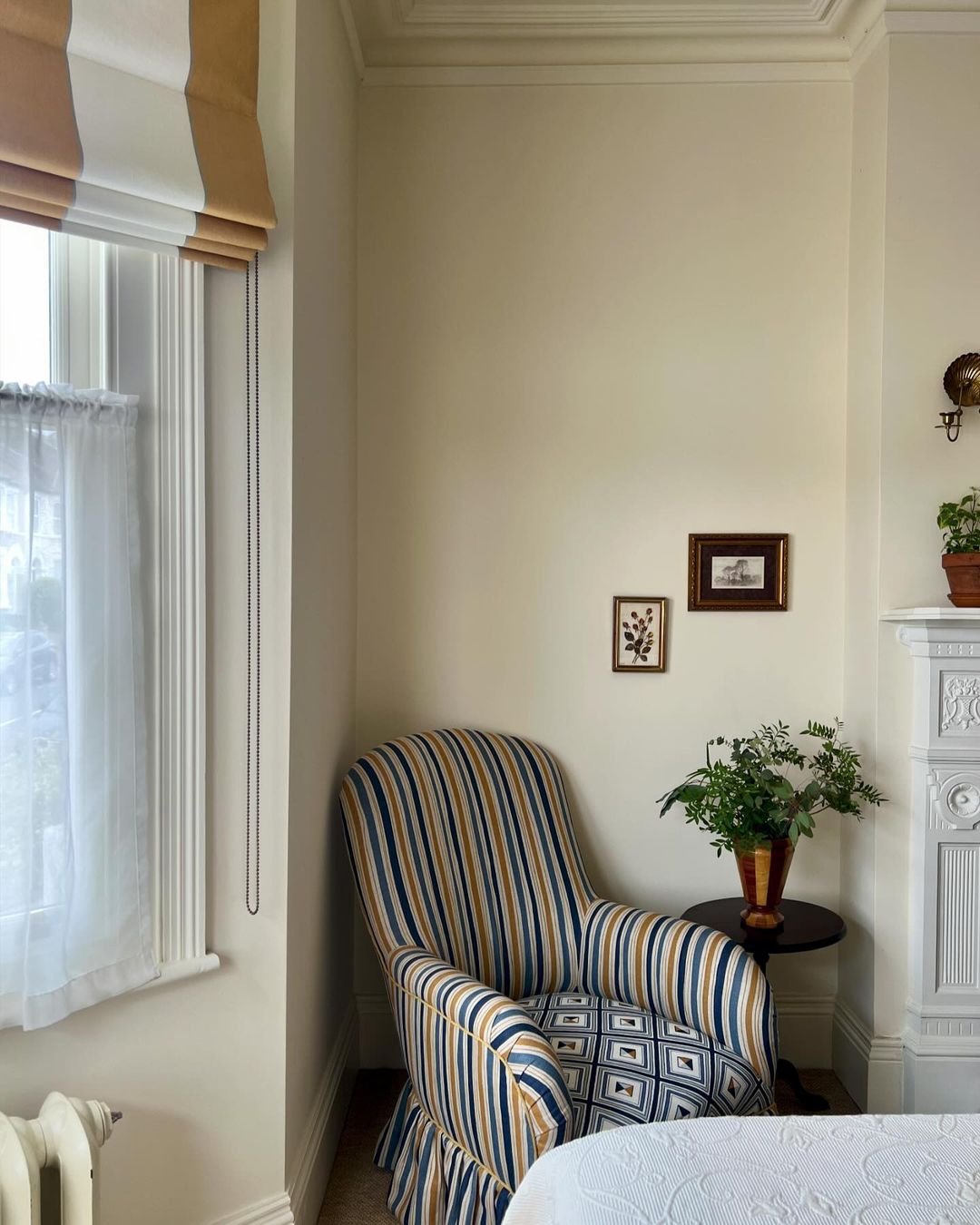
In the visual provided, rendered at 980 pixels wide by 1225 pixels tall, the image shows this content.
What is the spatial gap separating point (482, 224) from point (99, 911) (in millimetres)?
2105

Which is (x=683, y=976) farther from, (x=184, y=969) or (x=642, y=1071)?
(x=184, y=969)

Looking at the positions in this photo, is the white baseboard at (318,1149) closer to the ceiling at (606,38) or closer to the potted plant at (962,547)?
the potted plant at (962,547)


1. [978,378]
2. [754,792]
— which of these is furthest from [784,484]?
[754,792]

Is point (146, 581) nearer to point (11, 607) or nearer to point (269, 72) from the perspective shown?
point (11, 607)

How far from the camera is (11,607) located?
1.42 metres

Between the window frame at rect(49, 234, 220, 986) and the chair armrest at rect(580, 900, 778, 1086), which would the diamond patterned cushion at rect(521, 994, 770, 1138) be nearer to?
the chair armrest at rect(580, 900, 778, 1086)

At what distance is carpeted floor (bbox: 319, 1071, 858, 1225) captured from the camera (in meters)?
2.03

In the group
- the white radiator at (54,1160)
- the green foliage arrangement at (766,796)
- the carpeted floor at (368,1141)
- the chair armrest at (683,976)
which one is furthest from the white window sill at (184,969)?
the green foliage arrangement at (766,796)

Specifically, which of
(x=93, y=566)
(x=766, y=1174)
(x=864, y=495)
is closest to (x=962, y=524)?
(x=864, y=495)

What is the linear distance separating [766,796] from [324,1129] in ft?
4.39

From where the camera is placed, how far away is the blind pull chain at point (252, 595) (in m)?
1.71

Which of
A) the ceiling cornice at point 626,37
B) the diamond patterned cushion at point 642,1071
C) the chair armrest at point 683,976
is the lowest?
the diamond patterned cushion at point 642,1071

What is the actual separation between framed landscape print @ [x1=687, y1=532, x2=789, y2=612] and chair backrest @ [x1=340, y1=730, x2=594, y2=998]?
2.32 ft

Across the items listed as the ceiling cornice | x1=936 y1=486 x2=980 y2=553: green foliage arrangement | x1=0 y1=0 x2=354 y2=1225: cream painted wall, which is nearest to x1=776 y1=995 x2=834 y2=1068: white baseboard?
x1=936 y1=486 x2=980 y2=553: green foliage arrangement
